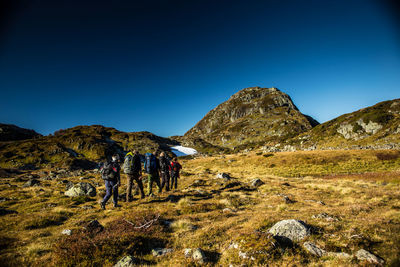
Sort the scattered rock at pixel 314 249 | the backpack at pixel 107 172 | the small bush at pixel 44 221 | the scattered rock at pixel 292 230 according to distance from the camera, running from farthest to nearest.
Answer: the backpack at pixel 107 172 < the small bush at pixel 44 221 < the scattered rock at pixel 292 230 < the scattered rock at pixel 314 249

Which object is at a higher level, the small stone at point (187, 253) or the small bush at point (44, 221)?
the small bush at point (44, 221)

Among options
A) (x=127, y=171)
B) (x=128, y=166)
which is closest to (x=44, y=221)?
(x=127, y=171)

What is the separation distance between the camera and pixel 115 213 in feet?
34.2

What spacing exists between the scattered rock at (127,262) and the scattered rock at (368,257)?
21.2ft

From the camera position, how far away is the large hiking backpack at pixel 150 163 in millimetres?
13941

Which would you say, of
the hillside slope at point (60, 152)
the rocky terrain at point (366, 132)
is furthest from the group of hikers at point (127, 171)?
the rocky terrain at point (366, 132)

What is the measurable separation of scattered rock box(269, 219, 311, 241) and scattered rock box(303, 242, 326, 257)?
455mm

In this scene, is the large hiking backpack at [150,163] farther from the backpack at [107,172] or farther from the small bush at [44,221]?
the small bush at [44,221]

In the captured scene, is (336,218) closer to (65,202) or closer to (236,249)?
(236,249)

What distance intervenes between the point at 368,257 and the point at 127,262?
6798 mm

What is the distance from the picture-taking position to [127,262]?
5094 millimetres

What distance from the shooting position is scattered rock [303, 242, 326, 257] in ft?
16.9

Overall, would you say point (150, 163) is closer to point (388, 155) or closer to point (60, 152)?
point (388, 155)

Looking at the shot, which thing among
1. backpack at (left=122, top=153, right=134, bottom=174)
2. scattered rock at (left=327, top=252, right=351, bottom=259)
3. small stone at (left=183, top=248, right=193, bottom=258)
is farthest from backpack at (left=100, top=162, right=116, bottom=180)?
scattered rock at (left=327, top=252, right=351, bottom=259)
